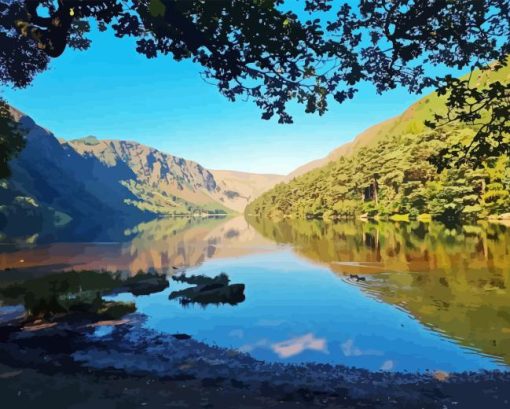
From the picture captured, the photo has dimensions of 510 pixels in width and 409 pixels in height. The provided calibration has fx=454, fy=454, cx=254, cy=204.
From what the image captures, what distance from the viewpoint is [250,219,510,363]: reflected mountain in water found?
2123 cm

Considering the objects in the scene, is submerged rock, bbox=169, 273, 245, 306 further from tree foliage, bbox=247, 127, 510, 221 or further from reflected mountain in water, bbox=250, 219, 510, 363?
tree foliage, bbox=247, 127, 510, 221

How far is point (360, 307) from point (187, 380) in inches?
633

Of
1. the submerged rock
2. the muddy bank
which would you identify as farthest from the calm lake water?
the muddy bank

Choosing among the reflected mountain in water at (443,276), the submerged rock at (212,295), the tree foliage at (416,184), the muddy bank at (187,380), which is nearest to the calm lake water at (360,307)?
the reflected mountain in water at (443,276)

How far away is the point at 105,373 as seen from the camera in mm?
13125

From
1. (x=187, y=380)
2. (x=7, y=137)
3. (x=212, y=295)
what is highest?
(x=7, y=137)

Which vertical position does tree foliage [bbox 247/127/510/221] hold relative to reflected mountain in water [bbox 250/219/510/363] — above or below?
above

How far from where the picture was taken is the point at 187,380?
13078mm

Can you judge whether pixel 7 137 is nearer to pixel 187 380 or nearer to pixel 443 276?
pixel 187 380

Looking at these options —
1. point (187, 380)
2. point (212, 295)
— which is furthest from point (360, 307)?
point (187, 380)

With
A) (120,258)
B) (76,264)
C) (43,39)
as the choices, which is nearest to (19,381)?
(43,39)

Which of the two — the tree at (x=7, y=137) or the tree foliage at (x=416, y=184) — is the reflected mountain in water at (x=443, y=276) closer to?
the tree foliage at (x=416, y=184)

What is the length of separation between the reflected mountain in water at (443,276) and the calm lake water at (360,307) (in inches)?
3.0

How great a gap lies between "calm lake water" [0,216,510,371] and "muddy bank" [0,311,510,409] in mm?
2406
